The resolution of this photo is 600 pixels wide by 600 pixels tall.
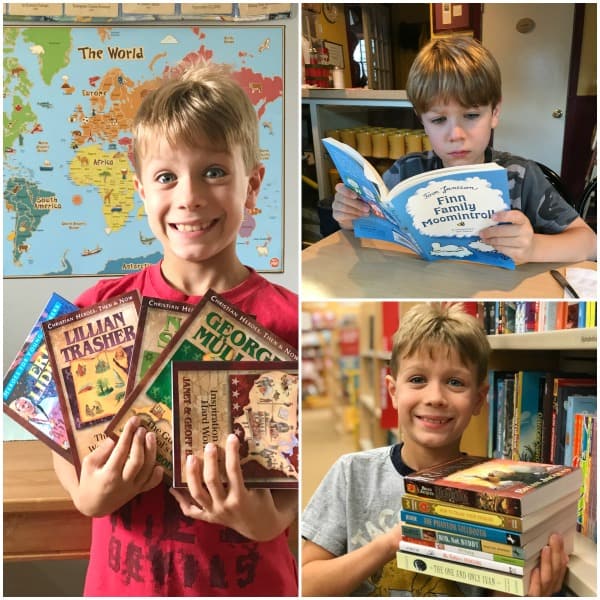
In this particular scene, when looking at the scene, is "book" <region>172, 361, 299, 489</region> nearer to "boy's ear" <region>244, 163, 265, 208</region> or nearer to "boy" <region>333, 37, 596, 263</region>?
"boy's ear" <region>244, 163, 265, 208</region>

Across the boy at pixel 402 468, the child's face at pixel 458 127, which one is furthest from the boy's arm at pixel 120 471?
the child's face at pixel 458 127

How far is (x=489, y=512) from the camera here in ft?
3.17

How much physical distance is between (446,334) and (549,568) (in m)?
0.43

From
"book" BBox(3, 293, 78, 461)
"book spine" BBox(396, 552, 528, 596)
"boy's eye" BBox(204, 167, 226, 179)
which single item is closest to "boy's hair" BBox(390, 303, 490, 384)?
"book spine" BBox(396, 552, 528, 596)

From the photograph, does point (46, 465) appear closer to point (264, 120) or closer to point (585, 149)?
point (264, 120)

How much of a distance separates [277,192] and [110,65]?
0.41 m

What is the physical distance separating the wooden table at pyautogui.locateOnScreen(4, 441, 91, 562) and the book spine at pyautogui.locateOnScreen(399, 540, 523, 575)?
68cm

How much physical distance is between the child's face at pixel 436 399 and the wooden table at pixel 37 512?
701 mm

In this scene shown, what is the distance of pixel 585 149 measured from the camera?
1356 mm

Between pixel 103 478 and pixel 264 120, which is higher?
pixel 264 120

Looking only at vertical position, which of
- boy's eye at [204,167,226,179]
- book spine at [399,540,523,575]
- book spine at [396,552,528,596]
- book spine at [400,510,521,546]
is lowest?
book spine at [396,552,528,596]

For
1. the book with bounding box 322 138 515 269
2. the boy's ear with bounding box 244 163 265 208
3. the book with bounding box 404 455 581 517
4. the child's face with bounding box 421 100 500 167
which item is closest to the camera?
the book with bounding box 404 455 581 517

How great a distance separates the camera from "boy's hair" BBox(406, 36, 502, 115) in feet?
4.09

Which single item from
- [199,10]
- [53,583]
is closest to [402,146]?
[199,10]
